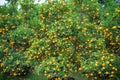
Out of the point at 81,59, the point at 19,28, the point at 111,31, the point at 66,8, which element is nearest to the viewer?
the point at 111,31

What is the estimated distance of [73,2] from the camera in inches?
420

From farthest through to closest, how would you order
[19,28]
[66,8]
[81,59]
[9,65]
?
1. [9,65]
2. [19,28]
3. [66,8]
4. [81,59]

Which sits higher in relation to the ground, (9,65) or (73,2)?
(73,2)

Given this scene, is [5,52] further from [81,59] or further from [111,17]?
[111,17]

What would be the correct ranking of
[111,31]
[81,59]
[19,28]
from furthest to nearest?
[19,28]
[81,59]
[111,31]

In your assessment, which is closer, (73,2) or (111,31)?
(111,31)

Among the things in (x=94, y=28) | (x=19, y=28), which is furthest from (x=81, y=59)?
(x=19, y=28)

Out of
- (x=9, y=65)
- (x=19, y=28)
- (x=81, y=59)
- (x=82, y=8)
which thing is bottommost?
(x=9, y=65)

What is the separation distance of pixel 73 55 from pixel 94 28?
1.33 meters

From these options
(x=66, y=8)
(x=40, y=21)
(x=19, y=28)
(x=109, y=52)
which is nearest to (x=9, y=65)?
(x=19, y=28)

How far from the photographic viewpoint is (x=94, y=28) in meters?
10.3

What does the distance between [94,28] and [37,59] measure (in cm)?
278

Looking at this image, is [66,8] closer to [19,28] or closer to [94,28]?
[94,28]

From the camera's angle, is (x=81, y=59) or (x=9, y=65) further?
(x=9, y=65)
